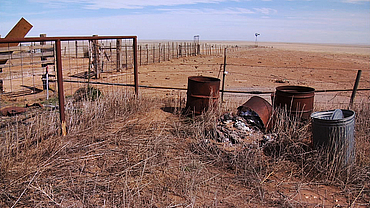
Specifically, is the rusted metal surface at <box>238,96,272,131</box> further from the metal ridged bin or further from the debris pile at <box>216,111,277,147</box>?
the metal ridged bin

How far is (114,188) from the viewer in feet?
11.9

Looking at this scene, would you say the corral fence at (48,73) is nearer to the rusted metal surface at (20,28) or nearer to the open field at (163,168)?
the rusted metal surface at (20,28)

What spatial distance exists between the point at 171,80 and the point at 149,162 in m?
11.9

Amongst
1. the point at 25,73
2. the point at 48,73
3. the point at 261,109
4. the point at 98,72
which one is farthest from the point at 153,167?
the point at 48,73

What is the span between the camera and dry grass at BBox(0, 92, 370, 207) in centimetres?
349

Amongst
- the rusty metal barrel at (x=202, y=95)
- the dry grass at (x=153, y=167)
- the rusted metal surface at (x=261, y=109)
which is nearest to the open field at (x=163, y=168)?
the dry grass at (x=153, y=167)

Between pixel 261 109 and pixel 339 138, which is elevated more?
pixel 261 109

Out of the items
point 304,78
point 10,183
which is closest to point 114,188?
point 10,183

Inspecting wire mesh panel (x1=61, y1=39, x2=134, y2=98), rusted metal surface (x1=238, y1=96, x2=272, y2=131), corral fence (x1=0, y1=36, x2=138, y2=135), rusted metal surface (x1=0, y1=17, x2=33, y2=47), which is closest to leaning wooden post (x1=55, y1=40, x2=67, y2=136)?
corral fence (x1=0, y1=36, x2=138, y2=135)

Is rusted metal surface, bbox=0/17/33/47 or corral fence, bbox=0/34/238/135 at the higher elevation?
rusted metal surface, bbox=0/17/33/47

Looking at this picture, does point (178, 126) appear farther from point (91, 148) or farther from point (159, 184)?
point (159, 184)

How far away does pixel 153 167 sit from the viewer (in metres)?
4.19

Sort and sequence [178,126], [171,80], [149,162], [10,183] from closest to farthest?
[10,183], [149,162], [178,126], [171,80]

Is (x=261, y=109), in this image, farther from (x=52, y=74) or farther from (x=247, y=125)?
(x=52, y=74)
